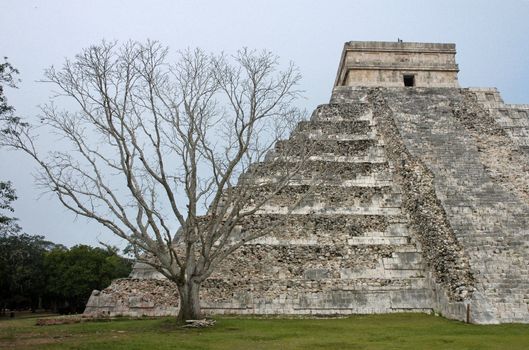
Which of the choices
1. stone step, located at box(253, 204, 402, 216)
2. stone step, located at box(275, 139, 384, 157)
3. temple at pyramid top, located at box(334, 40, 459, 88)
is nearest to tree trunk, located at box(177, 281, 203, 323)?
stone step, located at box(253, 204, 402, 216)

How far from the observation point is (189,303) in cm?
1072

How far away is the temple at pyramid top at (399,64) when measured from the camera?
2228cm

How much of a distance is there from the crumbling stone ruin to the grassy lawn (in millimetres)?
1107

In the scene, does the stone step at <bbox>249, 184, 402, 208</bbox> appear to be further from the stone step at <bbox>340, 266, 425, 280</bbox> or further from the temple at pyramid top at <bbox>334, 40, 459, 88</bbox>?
the temple at pyramid top at <bbox>334, 40, 459, 88</bbox>

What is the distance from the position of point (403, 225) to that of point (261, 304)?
15.8ft

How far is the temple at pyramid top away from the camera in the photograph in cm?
2228

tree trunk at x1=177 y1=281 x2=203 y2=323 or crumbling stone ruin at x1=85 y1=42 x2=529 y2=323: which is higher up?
crumbling stone ruin at x1=85 y1=42 x2=529 y2=323

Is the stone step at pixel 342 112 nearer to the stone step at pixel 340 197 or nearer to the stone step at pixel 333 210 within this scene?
the stone step at pixel 340 197

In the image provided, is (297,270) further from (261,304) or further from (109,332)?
(109,332)

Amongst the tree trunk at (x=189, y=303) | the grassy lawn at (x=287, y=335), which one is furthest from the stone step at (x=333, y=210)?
the tree trunk at (x=189, y=303)

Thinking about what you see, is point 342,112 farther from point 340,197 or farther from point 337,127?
point 340,197

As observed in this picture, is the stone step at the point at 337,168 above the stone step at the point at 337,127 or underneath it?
underneath

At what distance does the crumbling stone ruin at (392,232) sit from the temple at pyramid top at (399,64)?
331 centimetres

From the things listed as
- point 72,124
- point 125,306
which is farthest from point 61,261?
point 72,124
